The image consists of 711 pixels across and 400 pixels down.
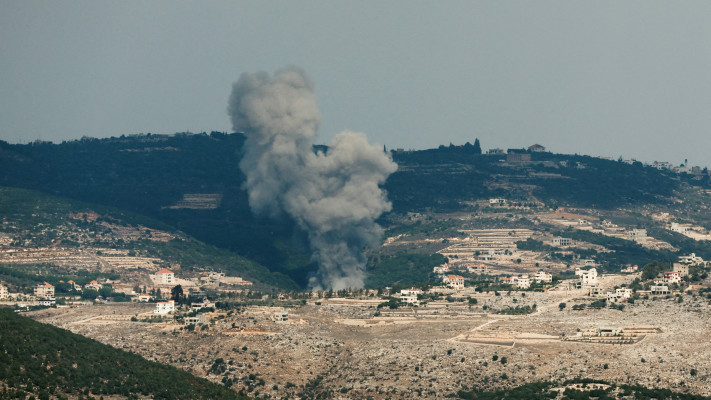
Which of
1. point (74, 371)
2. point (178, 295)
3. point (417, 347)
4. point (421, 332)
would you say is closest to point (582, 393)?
point (417, 347)

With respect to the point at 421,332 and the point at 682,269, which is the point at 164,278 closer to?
the point at 421,332

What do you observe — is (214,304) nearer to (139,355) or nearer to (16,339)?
(139,355)

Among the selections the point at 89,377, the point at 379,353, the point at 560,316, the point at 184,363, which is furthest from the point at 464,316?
the point at 89,377

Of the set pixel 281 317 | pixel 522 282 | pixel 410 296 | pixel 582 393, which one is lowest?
pixel 582 393

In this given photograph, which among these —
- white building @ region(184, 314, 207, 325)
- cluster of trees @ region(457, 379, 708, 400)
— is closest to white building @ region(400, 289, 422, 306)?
white building @ region(184, 314, 207, 325)

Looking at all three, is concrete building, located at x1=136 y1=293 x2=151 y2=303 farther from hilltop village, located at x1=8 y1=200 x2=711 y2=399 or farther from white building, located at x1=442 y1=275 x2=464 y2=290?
white building, located at x1=442 y1=275 x2=464 y2=290

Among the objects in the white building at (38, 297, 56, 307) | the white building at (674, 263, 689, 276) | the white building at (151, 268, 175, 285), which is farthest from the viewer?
the white building at (151, 268, 175, 285)

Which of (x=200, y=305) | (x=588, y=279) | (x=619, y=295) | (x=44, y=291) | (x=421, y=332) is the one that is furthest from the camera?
(x=44, y=291)

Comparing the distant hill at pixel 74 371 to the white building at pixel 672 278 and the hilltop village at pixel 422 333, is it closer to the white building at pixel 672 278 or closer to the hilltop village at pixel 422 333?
the hilltop village at pixel 422 333
